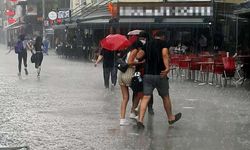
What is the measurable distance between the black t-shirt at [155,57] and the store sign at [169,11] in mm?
23727

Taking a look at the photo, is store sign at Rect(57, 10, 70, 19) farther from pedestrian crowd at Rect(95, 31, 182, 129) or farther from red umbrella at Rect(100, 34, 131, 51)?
pedestrian crowd at Rect(95, 31, 182, 129)

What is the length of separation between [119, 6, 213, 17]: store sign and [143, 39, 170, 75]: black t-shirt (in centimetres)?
2373

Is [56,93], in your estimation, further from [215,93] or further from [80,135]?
[80,135]

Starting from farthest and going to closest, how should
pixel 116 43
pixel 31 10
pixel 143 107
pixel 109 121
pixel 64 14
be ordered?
pixel 31 10 < pixel 64 14 < pixel 116 43 < pixel 109 121 < pixel 143 107

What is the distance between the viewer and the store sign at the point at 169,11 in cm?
3375

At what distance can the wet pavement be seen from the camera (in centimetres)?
896

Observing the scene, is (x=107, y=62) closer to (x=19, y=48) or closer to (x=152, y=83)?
(x=19, y=48)

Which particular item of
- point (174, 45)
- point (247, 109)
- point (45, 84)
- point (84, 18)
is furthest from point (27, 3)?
point (247, 109)

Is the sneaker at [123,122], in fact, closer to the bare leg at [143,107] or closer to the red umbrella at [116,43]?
the bare leg at [143,107]

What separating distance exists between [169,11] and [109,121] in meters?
23.8

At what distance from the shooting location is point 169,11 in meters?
34.2

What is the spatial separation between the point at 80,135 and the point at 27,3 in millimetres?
70602

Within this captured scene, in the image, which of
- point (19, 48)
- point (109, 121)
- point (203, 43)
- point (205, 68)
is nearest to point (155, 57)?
point (109, 121)

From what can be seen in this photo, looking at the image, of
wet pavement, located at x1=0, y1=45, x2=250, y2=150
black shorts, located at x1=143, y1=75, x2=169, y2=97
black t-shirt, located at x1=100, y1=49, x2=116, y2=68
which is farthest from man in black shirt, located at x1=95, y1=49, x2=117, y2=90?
black shorts, located at x1=143, y1=75, x2=169, y2=97
